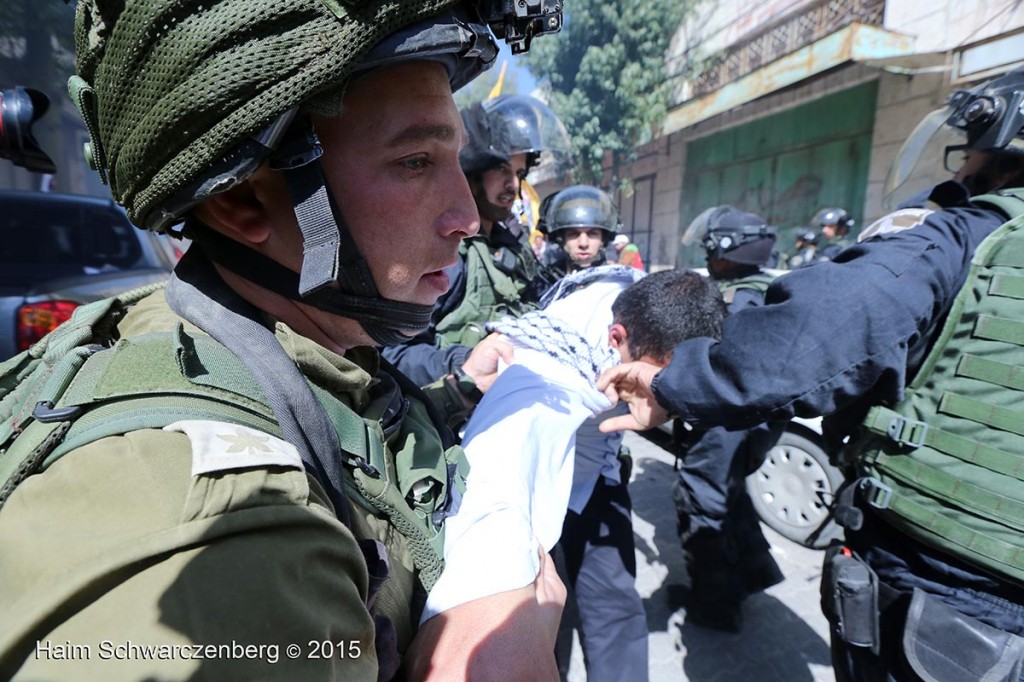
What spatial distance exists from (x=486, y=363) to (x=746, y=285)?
2709 millimetres

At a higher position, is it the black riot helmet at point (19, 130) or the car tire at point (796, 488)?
the black riot helmet at point (19, 130)

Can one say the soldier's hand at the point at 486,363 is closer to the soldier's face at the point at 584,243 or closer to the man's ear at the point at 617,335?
the man's ear at the point at 617,335

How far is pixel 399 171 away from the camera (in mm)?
971

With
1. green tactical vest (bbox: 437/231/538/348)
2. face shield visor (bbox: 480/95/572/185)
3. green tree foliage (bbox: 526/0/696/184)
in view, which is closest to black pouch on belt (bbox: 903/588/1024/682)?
green tactical vest (bbox: 437/231/538/348)

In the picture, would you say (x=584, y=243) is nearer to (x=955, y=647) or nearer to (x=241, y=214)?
(x=955, y=647)

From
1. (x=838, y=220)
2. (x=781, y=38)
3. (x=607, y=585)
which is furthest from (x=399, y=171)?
(x=781, y=38)

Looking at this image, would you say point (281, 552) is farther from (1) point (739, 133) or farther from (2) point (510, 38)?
(1) point (739, 133)

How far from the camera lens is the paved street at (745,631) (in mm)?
2854

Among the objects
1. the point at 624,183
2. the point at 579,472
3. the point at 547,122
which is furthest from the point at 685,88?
the point at 579,472

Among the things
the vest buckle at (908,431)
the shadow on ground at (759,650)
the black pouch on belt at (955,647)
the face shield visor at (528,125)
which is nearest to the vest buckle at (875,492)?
the vest buckle at (908,431)

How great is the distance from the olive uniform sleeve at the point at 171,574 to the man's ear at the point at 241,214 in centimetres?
43

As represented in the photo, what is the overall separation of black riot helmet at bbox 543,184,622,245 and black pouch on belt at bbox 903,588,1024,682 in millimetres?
3246

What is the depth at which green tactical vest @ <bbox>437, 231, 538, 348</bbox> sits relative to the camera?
2.85m

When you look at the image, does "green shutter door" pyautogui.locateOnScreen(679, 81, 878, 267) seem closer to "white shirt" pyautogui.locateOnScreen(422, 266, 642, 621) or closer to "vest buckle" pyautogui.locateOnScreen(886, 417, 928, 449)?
"white shirt" pyautogui.locateOnScreen(422, 266, 642, 621)
